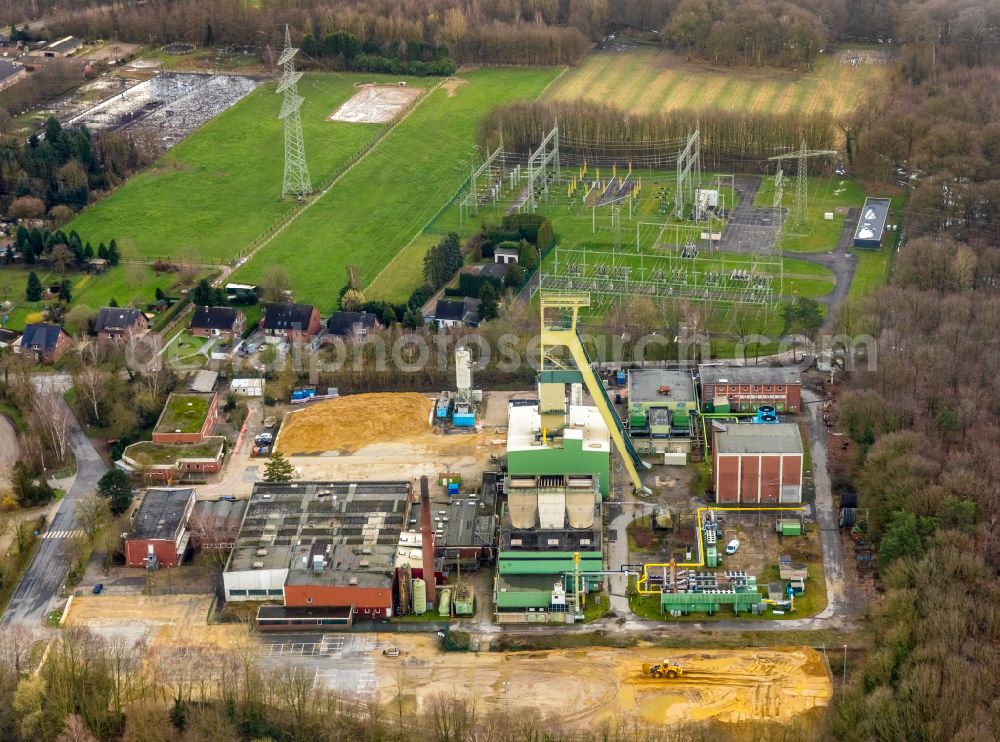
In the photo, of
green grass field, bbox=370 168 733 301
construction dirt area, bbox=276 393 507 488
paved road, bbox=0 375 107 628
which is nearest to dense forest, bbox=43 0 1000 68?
green grass field, bbox=370 168 733 301

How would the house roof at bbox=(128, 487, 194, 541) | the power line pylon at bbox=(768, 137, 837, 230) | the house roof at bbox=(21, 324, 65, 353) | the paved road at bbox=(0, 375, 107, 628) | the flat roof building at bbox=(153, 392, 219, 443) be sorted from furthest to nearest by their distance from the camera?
the power line pylon at bbox=(768, 137, 837, 230)
the house roof at bbox=(21, 324, 65, 353)
the flat roof building at bbox=(153, 392, 219, 443)
the house roof at bbox=(128, 487, 194, 541)
the paved road at bbox=(0, 375, 107, 628)

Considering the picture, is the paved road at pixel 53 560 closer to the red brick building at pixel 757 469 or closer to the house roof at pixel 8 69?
the red brick building at pixel 757 469

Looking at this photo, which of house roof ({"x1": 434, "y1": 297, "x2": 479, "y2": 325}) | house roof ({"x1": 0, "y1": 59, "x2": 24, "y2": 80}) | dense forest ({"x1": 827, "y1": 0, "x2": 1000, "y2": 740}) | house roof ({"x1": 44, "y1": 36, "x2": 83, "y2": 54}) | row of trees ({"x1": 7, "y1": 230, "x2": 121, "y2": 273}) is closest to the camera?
dense forest ({"x1": 827, "y1": 0, "x2": 1000, "y2": 740})

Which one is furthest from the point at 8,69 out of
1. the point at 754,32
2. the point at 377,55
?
the point at 754,32

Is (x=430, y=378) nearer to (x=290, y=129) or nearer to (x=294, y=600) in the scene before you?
(x=294, y=600)

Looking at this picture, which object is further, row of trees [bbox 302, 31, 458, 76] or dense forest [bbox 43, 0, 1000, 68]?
row of trees [bbox 302, 31, 458, 76]

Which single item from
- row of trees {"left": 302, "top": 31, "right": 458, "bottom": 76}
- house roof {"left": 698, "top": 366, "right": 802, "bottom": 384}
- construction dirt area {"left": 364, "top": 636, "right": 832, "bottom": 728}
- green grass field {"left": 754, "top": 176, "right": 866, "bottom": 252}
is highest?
row of trees {"left": 302, "top": 31, "right": 458, "bottom": 76}

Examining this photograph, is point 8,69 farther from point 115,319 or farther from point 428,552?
point 428,552

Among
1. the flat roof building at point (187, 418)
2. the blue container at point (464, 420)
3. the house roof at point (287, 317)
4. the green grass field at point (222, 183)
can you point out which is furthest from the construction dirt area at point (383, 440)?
the green grass field at point (222, 183)

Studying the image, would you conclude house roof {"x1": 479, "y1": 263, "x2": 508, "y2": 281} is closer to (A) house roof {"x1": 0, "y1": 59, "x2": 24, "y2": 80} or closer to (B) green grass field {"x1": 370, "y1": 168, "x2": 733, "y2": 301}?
(B) green grass field {"x1": 370, "y1": 168, "x2": 733, "y2": 301}
